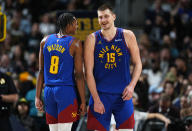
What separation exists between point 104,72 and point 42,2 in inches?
494

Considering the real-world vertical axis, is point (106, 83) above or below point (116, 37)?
below

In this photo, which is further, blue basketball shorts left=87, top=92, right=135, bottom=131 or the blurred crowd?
the blurred crowd

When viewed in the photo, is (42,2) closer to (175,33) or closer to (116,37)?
(175,33)

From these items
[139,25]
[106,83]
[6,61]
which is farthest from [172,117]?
[139,25]

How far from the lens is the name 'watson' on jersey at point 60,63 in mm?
5543

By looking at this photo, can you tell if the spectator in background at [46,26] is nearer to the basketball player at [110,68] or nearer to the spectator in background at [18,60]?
the spectator in background at [18,60]

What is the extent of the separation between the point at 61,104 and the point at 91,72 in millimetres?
548

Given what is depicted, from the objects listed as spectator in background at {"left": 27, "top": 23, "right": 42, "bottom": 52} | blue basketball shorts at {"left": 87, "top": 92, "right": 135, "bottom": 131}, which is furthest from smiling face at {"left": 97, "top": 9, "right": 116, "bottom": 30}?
spectator in background at {"left": 27, "top": 23, "right": 42, "bottom": 52}

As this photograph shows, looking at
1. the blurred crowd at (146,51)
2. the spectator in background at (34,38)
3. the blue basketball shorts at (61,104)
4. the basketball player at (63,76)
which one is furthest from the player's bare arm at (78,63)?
the spectator in background at (34,38)

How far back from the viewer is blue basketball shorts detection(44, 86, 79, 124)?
555cm

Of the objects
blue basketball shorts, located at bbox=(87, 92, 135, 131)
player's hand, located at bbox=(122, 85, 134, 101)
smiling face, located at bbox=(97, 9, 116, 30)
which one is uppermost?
smiling face, located at bbox=(97, 9, 116, 30)

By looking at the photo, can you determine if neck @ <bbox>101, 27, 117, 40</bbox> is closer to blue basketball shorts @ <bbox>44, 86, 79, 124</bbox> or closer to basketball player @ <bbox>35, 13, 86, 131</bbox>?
basketball player @ <bbox>35, 13, 86, 131</bbox>

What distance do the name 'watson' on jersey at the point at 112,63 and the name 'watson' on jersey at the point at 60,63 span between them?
0.34 m

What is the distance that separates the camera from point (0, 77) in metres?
6.21
